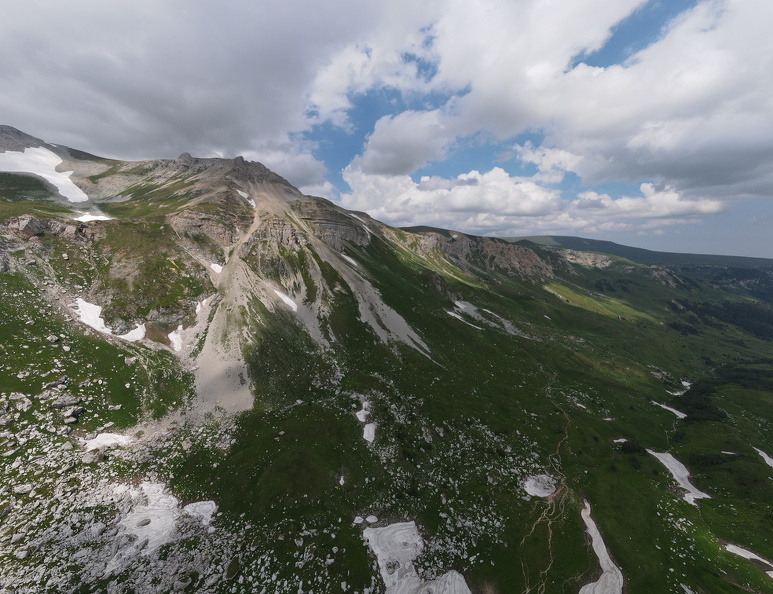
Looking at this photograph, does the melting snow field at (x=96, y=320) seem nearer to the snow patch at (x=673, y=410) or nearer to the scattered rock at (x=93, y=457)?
the scattered rock at (x=93, y=457)

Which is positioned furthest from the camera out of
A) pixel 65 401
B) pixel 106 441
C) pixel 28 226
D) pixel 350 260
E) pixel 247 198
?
pixel 247 198

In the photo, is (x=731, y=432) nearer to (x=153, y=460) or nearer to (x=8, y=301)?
(x=153, y=460)

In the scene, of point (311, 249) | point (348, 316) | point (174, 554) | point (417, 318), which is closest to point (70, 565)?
point (174, 554)

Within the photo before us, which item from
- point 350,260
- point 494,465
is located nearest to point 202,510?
point 494,465

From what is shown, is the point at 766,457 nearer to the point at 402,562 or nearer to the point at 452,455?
the point at 452,455

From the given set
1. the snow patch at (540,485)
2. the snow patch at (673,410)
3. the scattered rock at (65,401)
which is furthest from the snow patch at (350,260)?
the snow patch at (673,410)
